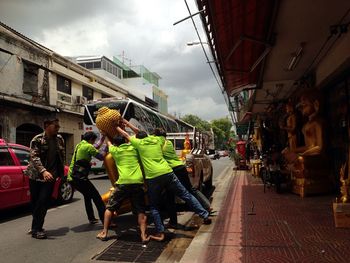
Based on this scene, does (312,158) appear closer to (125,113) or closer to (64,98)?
(125,113)

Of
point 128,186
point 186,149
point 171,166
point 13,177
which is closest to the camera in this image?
point 128,186

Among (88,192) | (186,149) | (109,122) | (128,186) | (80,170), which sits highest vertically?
(109,122)

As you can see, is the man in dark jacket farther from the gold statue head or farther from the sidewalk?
the gold statue head

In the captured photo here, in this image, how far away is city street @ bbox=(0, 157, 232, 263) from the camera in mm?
5410

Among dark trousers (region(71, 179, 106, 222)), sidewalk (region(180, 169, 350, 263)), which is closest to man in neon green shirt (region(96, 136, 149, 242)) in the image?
dark trousers (region(71, 179, 106, 222))

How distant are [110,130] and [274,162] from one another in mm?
5986

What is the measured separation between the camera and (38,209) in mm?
6379

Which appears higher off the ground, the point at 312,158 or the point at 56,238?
the point at 312,158

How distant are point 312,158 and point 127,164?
17.5ft

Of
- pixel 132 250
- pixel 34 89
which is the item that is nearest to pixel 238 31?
pixel 132 250

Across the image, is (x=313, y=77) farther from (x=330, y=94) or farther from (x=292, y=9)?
(x=292, y=9)

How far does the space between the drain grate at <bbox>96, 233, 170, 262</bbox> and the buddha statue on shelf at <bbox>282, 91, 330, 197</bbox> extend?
15.3 feet

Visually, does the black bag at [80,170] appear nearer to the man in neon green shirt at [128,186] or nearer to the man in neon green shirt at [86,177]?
the man in neon green shirt at [86,177]

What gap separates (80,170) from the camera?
22.6ft
